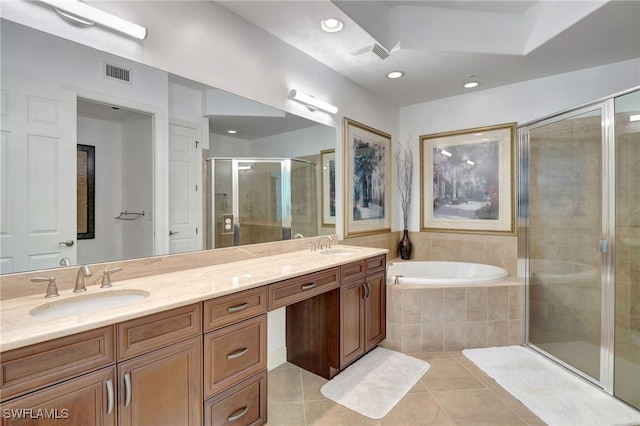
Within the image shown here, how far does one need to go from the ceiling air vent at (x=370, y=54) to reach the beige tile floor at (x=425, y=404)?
2.53 metres

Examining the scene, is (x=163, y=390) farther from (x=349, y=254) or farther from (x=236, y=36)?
(x=236, y=36)

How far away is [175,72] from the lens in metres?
1.73

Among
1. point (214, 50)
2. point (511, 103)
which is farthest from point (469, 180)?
point (214, 50)

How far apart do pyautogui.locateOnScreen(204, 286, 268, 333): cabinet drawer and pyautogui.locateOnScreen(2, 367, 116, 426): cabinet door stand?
373 mm

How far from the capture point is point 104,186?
4.83 ft

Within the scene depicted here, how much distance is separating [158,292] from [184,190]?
0.70 meters

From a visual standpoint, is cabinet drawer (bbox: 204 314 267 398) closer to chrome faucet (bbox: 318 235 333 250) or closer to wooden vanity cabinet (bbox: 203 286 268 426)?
wooden vanity cabinet (bbox: 203 286 268 426)

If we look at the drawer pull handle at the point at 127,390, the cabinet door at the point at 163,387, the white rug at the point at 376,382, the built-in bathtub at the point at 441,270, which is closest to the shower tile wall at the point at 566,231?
the built-in bathtub at the point at 441,270

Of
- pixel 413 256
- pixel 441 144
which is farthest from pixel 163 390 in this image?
pixel 441 144

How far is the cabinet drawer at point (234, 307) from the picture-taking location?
1.29 metres

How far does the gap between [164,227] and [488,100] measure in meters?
3.43

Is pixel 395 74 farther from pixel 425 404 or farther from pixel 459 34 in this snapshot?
pixel 425 404

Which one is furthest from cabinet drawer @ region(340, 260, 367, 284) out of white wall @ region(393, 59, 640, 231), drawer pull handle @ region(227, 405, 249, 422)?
white wall @ region(393, 59, 640, 231)

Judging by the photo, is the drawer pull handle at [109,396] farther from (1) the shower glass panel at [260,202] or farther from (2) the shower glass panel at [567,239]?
(2) the shower glass panel at [567,239]
